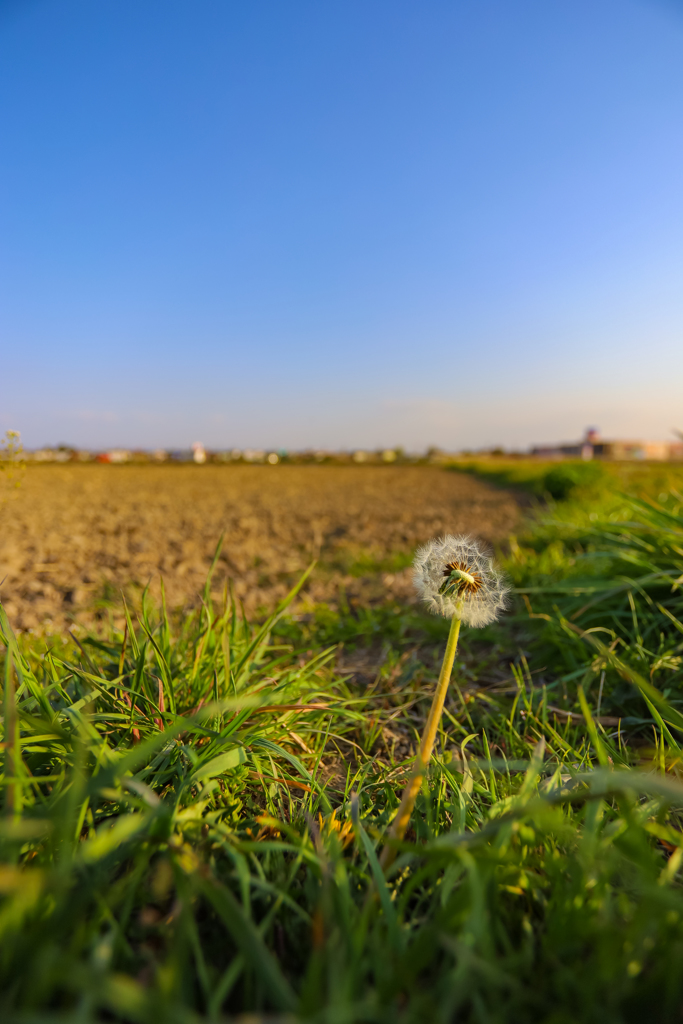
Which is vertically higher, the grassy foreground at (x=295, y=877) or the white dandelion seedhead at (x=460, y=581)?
the white dandelion seedhead at (x=460, y=581)

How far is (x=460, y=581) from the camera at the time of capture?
131 centimetres

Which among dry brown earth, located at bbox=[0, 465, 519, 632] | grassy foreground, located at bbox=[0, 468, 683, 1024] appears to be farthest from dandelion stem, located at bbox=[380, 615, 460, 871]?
dry brown earth, located at bbox=[0, 465, 519, 632]

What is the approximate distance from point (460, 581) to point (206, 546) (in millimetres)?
6098

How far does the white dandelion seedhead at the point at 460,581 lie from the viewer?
1321 mm

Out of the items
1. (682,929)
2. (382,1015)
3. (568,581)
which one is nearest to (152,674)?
(382,1015)

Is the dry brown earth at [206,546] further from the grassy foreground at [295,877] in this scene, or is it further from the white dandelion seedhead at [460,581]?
the white dandelion seedhead at [460,581]

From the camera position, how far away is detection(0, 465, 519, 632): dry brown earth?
4.70m

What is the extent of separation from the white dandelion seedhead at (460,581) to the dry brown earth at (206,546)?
83.2 inches

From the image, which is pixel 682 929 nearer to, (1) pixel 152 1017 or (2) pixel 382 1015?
(2) pixel 382 1015

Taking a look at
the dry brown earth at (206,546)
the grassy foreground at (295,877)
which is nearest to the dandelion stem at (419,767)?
the grassy foreground at (295,877)

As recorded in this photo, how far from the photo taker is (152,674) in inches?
85.4

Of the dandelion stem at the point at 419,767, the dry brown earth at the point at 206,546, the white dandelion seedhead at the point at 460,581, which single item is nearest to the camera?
the dandelion stem at the point at 419,767

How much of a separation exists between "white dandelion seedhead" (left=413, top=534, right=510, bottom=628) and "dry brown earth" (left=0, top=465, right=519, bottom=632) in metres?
2.11

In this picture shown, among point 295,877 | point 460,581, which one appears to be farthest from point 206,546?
point 460,581
